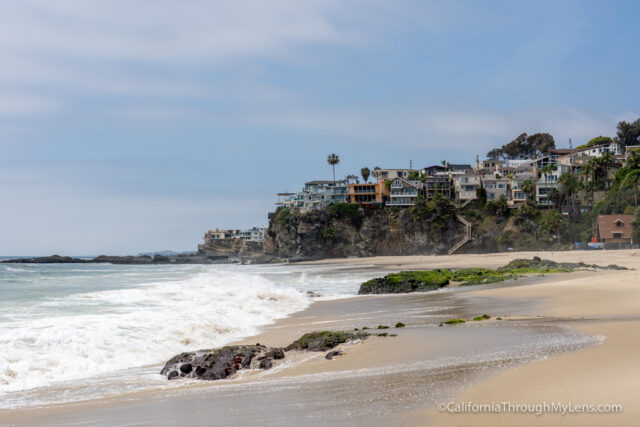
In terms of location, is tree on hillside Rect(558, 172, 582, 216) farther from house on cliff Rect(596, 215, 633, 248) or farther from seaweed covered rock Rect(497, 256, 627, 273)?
seaweed covered rock Rect(497, 256, 627, 273)

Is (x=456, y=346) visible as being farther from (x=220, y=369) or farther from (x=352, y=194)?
(x=352, y=194)

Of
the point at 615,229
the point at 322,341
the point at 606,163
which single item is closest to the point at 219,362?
the point at 322,341

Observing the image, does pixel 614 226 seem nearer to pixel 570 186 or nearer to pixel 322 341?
pixel 570 186

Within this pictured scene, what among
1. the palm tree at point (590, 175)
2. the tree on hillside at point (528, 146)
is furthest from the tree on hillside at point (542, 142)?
the palm tree at point (590, 175)

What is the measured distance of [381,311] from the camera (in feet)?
64.4

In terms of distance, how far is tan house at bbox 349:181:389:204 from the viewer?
4456 inches

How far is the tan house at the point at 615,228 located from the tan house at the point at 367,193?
157 feet

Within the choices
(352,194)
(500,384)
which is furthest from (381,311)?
(352,194)

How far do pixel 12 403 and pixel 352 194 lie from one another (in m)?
109

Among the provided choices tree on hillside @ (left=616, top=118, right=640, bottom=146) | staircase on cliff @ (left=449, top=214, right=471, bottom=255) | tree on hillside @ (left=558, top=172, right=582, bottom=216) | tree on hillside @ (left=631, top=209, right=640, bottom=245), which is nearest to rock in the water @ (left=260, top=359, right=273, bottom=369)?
tree on hillside @ (left=631, top=209, right=640, bottom=245)

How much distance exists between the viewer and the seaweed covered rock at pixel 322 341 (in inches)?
457

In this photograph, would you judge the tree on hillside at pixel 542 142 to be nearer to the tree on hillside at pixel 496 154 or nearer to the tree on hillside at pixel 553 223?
the tree on hillside at pixel 496 154

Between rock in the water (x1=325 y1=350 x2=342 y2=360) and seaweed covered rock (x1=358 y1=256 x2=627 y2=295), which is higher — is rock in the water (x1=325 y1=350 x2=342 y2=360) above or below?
above

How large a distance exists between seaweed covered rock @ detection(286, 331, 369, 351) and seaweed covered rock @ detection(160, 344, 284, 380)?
65 centimetres
